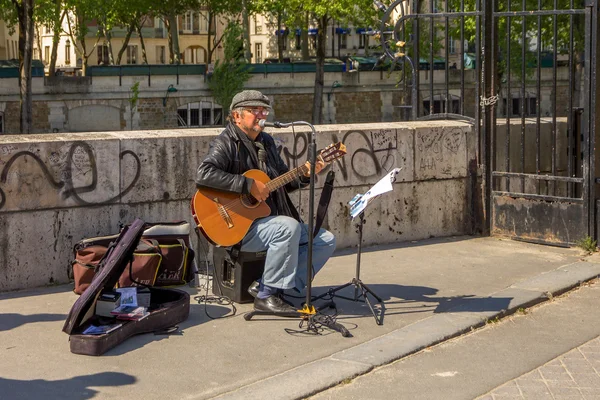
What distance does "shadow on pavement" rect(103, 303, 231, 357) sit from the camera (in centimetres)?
612

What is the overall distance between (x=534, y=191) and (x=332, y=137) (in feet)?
9.01

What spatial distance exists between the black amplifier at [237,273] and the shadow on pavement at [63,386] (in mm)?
1736

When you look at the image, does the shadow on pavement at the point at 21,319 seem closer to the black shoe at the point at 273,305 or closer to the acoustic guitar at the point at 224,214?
the acoustic guitar at the point at 224,214

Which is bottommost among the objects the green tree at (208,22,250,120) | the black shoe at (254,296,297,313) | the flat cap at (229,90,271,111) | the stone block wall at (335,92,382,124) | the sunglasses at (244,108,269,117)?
the black shoe at (254,296,297,313)

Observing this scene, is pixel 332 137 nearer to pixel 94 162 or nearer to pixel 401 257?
pixel 401 257

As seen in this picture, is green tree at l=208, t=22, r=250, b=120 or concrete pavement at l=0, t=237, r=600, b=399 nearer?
concrete pavement at l=0, t=237, r=600, b=399

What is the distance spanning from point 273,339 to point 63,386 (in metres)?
1.50

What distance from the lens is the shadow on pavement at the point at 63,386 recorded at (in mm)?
5285

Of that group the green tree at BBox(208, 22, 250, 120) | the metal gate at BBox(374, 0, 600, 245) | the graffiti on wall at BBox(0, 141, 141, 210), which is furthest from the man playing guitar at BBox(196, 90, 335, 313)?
the green tree at BBox(208, 22, 250, 120)

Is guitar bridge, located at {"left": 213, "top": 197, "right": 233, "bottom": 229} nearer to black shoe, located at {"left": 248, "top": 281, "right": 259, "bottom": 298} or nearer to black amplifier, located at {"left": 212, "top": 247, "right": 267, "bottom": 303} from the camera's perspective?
black amplifier, located at {"left": 212, "top": 247, "right": 267, "bottom": 303}

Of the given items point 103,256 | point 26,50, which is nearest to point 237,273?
point 103,256

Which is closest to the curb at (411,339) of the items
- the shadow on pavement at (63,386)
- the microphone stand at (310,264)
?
the microphone stand at (310,264)

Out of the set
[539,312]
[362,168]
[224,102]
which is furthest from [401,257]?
[224,102]

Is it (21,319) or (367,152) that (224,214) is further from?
(367,152)
